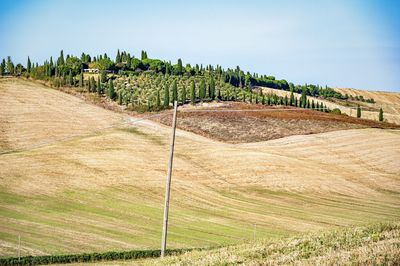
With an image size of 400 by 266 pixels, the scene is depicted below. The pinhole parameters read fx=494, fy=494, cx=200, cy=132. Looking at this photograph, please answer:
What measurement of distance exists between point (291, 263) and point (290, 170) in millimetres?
60097

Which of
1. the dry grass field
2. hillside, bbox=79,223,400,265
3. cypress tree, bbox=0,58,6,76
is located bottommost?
the dry grass field

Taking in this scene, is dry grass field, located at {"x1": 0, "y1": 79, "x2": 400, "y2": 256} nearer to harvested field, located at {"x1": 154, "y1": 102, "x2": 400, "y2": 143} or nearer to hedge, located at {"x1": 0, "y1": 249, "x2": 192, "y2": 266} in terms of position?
hedge, located at {"x1": 0, "y1": 249, "x2": 192, "y2": 266}

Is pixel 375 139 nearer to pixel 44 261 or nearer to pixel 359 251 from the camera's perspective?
pixel 44 261

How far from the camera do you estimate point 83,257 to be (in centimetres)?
3534

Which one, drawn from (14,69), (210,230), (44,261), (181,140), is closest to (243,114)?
(181,140)

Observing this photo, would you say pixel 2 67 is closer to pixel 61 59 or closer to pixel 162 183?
pixel 61 59

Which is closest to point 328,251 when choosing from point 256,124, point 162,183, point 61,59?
point 162,183

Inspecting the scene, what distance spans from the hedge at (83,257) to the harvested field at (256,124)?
2274 inches

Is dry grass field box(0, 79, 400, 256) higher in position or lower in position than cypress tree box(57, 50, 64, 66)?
lower

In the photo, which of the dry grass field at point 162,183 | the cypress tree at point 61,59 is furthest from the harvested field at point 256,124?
the cypress tree at point 61,59

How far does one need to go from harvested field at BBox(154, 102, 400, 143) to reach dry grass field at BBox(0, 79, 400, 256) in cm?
386

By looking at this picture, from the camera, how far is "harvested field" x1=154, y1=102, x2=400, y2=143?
96.9 m

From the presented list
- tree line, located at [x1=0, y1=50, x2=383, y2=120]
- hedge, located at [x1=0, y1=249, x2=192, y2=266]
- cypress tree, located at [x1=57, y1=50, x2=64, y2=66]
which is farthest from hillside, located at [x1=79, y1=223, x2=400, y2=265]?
cypress tree, located at [x1=57, y1=50, x2=64, y2=66]

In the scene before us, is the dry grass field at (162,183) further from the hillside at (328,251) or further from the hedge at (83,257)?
the hillside at (328,251)
